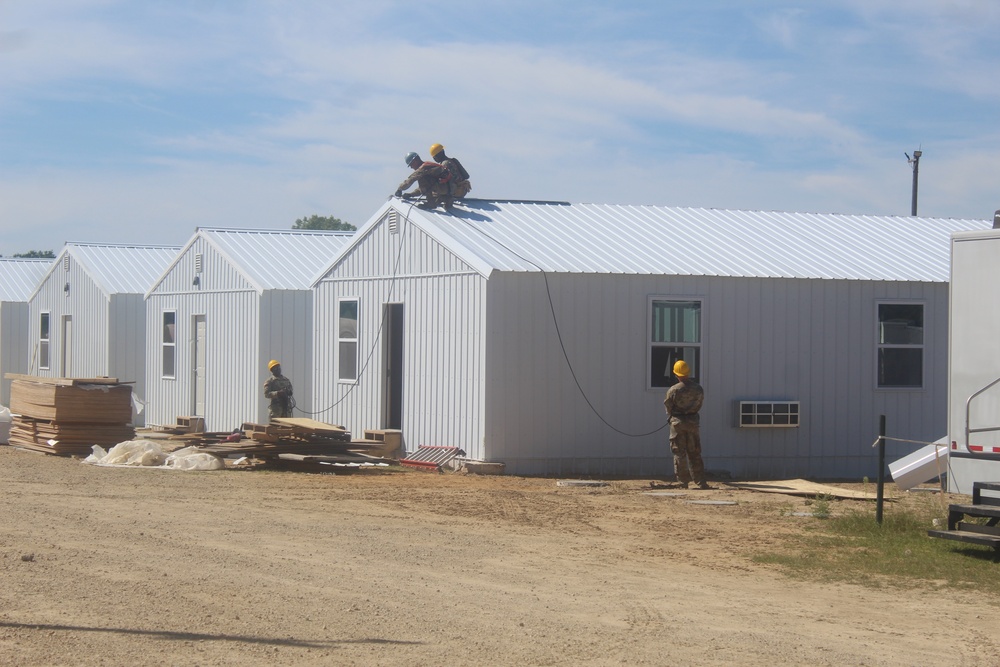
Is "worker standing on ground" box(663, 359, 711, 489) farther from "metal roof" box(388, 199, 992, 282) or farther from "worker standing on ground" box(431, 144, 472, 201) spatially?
"worker standing on ground" box(431, 144, 472, 201)

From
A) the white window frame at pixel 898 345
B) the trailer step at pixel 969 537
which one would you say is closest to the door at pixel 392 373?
the white window frame at pixel 898 345

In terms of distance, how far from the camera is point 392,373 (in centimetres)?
1978

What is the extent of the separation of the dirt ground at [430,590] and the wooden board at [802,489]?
159 cm

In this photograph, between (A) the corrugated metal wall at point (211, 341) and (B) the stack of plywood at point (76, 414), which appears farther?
(A) the corrugated metal wall at point (211, 341)

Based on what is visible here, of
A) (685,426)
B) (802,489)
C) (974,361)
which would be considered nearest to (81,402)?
(685,426)

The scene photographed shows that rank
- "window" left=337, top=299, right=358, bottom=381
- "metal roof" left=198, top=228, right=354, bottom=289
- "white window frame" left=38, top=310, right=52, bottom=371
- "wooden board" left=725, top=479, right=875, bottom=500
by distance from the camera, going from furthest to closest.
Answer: "white window frame" left=38, top=310, right=52, bottom=371, "metal roof" left=198, top=228, right=354, bottom=289, "window" left=337, top=299, right=358, bottom=381, "wooden board" left=725, top=479, right=875, bottom=500

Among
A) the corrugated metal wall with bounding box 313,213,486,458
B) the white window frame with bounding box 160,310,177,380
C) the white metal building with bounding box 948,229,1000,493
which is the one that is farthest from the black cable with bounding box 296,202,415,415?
the white metal building with bounding box 948,229,1000,493

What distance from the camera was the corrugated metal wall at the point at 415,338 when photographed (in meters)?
17.5

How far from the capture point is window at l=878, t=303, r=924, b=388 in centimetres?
1933

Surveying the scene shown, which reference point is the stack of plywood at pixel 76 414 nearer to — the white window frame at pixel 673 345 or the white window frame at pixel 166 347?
the white window frame at pixel 166 347

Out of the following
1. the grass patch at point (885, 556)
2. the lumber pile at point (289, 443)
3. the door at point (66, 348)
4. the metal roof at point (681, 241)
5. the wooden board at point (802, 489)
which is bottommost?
the wooden board at point (802, 489)

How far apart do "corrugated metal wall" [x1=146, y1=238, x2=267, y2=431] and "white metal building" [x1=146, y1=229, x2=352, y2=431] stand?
0.06ft

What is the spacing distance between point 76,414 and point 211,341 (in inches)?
222

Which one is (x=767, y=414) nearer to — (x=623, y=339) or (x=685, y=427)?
(x=623, y=339)
